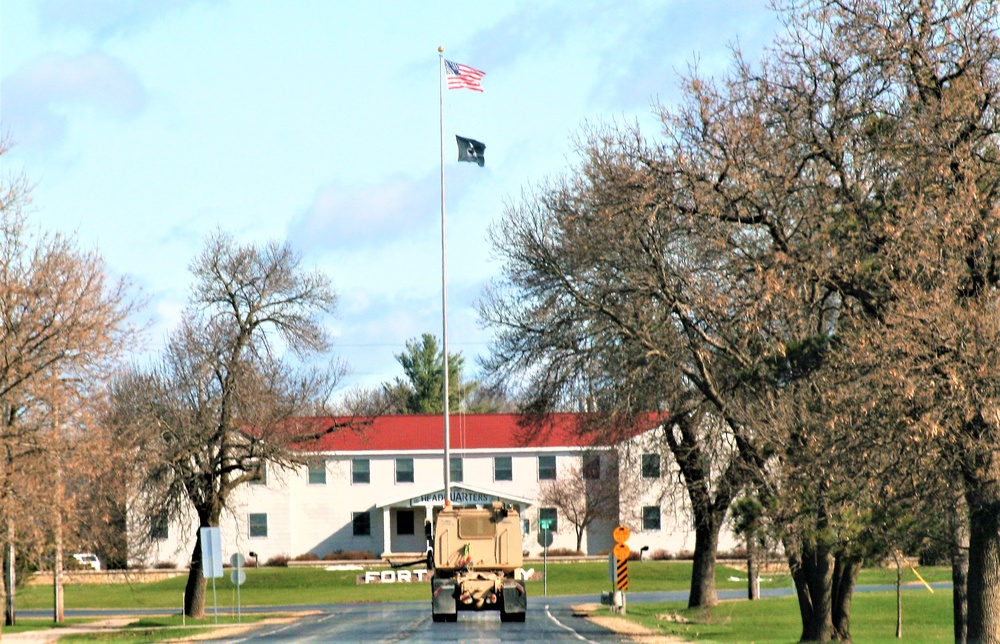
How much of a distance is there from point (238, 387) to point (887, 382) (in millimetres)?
26459

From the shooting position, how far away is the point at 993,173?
19.7m

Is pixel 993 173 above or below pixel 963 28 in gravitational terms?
below

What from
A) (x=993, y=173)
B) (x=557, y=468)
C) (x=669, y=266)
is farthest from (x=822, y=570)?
(x=557, y=468)

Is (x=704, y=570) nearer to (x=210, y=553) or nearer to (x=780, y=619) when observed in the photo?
(x=780, y=619)

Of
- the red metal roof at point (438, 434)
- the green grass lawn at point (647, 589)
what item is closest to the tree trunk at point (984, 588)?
the green grass lawn at point (647, 589)

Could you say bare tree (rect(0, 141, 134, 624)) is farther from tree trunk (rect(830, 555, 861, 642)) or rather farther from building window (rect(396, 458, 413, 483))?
building window (rect(396, 458, 413, 483))

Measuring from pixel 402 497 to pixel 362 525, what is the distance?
3.33m

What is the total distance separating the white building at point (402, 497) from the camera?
7456cm

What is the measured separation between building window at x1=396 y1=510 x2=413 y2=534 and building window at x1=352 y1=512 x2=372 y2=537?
1.71 metres

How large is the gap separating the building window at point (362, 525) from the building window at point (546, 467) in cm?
1065

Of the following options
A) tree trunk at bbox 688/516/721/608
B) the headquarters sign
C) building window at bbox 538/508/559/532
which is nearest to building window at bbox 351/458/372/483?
the headquarters sign

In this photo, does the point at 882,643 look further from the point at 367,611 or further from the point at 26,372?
the point at 26,372

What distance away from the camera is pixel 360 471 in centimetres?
7719

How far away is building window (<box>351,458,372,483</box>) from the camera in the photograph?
7700 cm
